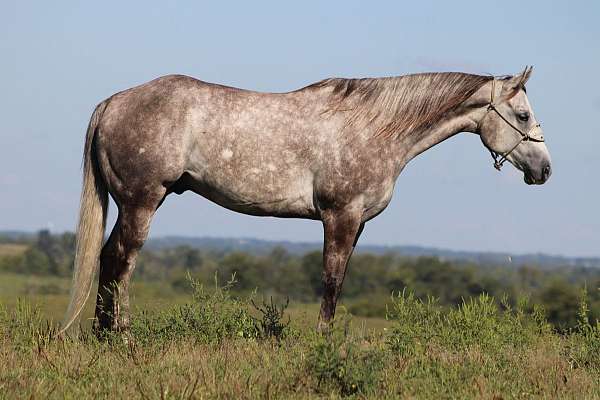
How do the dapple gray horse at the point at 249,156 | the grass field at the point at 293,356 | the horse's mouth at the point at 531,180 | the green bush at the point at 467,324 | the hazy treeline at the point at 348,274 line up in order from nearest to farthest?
the grass field at the point at 293,356 → the green bush at the point at 467,324 → the dapple gray horse at the point at 249,156 → the horse's mouth at the point at 531,180 → the hazy treeline at the point at 348,274

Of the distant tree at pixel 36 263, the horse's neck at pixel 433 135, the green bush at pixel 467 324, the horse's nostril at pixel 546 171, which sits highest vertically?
the horse's neck at pixel 433 135

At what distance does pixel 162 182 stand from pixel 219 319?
156 cm

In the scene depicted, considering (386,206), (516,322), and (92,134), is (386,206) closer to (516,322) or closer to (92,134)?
(516,322)

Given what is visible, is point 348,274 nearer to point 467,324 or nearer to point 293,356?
point 467,324

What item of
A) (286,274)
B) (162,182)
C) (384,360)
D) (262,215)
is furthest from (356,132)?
(286,274)

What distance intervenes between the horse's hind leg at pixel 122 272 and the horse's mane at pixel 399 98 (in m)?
2.33

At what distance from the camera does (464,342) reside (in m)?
8.41

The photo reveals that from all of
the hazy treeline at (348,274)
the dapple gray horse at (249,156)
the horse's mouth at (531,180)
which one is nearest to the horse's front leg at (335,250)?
the dapple gray horse at (249,156)

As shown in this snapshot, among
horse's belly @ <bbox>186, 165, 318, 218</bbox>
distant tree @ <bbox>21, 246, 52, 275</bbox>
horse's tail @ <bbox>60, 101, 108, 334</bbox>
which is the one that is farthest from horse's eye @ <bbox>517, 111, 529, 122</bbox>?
distant tree @ <bbox>21, 246, 52, 275</bbox>

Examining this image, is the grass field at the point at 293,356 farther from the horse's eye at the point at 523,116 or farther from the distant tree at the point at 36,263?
the distant tree at the point at 36,263

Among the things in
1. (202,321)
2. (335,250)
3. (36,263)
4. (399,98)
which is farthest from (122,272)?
(36,263)

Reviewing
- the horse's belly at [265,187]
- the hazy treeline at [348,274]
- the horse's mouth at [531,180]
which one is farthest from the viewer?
the hazy treeline at [348,274]

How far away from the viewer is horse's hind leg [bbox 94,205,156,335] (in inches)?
333

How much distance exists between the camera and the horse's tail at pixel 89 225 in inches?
338
